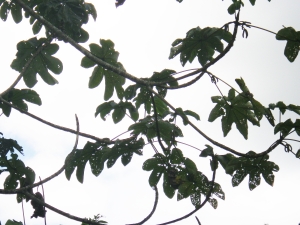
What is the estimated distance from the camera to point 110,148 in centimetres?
313

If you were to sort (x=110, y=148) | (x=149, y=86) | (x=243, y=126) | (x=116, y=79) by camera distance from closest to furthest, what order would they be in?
(x=149, y=86) → (x=110, y=148) → (x=243, y=126) → (x=116, y=79)

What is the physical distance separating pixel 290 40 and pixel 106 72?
178cm

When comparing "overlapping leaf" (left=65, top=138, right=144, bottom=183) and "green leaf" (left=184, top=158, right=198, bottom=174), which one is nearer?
"overlapping leaf" (left=65, top=138, right=144, bottom=183)

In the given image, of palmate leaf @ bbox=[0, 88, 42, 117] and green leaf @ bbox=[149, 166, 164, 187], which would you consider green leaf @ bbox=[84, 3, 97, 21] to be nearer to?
palmate leaf @ bbox=[0, 88, 42, 117]

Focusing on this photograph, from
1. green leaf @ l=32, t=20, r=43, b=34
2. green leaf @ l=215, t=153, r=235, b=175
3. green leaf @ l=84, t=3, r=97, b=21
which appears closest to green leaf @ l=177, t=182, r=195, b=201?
green leaf @ l=215, t=153, r=235, b=175

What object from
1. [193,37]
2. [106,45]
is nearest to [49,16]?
[106,45]

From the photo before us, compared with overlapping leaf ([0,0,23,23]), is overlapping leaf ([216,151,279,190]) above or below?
below

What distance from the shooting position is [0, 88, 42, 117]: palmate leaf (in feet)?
11.3

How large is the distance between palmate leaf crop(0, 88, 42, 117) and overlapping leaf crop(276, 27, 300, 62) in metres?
2.20

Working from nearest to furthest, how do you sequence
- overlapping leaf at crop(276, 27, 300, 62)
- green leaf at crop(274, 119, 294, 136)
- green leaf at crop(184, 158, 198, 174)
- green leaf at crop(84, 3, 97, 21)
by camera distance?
green leaf at crop(274, 119, 294, 136) → overlapping leaf at crop(276, 27, 300, 62) → green leaf at crop(184, 158, 198, 174) → green leaf at crop(84, 3, 97, 21)

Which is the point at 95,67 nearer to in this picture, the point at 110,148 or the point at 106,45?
the point at 106,45

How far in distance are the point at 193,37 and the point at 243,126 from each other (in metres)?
0.92

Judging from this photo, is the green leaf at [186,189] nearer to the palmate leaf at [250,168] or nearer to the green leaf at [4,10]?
the palmate leaf at [250,168]

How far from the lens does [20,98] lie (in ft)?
11.5
